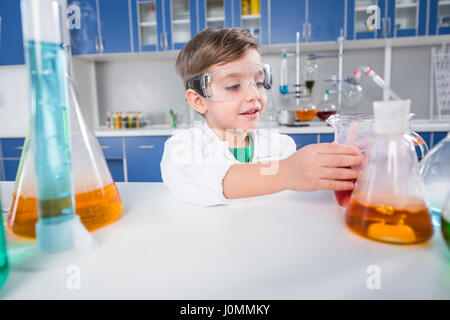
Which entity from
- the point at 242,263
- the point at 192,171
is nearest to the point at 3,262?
the point at 242,263

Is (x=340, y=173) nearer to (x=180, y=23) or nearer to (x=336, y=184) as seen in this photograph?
(x=336, y=184)

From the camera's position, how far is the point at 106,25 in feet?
9.10

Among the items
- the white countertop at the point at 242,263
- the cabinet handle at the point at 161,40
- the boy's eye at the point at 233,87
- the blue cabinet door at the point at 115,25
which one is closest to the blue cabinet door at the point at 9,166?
the blue cabinet door at the point at 115,25

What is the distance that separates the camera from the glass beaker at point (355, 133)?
471 mm

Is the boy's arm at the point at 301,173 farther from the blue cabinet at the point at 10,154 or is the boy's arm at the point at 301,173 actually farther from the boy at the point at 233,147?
the blue cabinet at the point at 10,154

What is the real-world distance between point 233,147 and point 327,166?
0.76 meters

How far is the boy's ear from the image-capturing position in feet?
3.61

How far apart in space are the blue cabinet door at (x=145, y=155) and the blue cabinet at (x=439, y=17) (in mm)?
2298

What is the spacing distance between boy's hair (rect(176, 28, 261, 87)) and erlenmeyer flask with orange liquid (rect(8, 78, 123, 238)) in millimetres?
703

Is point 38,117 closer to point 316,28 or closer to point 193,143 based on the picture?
point 193,143

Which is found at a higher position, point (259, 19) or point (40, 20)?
point (259, 19)

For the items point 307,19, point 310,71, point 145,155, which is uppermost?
point 307,19
